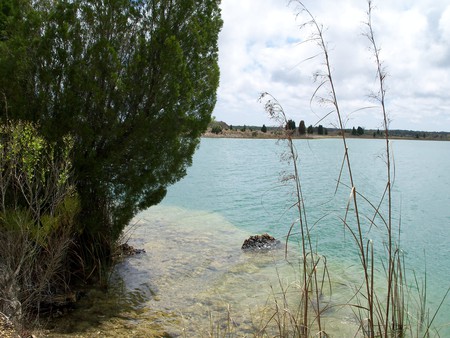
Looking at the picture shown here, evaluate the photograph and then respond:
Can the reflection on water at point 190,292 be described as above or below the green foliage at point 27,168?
below

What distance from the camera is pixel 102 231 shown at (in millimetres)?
9266

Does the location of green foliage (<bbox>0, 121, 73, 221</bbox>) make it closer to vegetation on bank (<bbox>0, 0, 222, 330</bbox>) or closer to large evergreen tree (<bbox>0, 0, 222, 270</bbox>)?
vegetation on bank (<bbox>0, 0, 222, 330</bbox>)

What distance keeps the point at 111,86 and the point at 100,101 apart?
455mm

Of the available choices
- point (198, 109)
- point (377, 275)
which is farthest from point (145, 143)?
point (377, 275)

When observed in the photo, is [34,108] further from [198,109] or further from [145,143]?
[198,109]

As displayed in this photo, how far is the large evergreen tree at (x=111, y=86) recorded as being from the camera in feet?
25.9

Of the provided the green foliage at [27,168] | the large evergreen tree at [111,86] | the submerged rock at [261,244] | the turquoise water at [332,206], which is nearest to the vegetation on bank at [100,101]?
the large evergreen tree at [111,86]

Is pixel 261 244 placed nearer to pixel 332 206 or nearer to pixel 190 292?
pixel 190 292

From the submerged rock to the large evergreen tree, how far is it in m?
4.74

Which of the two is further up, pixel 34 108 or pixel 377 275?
pixel 34 108

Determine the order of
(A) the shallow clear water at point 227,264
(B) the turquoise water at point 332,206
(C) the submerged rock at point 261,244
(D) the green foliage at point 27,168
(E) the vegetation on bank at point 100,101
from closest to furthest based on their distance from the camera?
1. (D) the green foliage at point 27,168
2. (A) the shallow clear water at point 227,264
3. (E) the vegetation on bank at point 100,101
4. (B) the turquoise water at point 332,206
5. (C) the submerged rock at point 261,244

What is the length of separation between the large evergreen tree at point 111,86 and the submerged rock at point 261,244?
4744mm

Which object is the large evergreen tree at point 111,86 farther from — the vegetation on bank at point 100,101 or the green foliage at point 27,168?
the green foliage at point 27,168

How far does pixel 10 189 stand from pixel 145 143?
293cm
